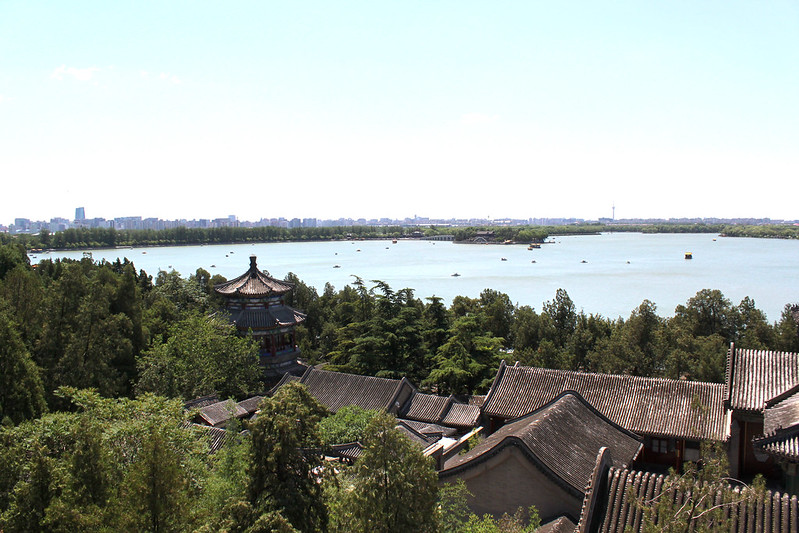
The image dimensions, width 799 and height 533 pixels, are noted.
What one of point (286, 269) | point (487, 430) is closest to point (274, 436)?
point (487, 430)

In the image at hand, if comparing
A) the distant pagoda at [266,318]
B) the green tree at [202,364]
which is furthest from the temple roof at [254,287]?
the green tree at [202,364]

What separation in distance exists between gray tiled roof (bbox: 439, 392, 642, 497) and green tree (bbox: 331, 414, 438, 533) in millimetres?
3719

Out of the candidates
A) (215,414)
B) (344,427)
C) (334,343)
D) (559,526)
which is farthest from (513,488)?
(334,343)

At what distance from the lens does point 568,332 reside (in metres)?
24.6

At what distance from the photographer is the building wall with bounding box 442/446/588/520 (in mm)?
8219

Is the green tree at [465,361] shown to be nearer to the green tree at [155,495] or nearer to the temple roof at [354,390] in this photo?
the temple roof at [354,390]

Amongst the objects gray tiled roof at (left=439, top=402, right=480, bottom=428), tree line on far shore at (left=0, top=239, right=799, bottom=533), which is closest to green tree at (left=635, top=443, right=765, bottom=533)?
tree line on far shore at (left=0, top=239, right=799, bottom=533)

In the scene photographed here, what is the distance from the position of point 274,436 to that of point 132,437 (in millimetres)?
3299

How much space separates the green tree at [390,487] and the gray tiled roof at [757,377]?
765cm

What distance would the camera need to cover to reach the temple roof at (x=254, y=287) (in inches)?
746

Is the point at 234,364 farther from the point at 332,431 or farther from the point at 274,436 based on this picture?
the point at 274,436

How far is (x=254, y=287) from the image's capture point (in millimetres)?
19156

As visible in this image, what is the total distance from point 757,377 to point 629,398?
8.10ft

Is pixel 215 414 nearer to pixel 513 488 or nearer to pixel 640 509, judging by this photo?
pixel 513 488
